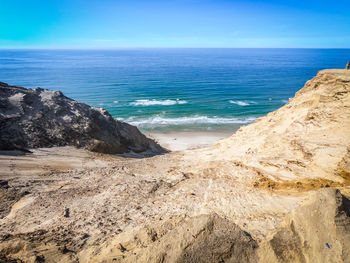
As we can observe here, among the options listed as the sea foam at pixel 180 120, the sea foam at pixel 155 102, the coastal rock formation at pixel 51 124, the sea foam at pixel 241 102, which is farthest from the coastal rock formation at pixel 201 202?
the sea foam at pixel 241 102

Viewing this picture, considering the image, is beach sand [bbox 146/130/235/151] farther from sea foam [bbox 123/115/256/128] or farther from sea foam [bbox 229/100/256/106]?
sea foam [bbox 229/100/256/106]

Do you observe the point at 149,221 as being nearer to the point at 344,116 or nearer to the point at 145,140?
the point at 344,116

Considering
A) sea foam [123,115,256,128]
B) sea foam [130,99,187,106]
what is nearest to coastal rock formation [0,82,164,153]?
sea foam [123,115,256,128]

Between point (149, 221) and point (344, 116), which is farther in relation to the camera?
point (344, 116)

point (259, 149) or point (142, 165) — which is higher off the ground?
point (259, 149)

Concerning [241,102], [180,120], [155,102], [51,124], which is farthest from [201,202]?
[241,102]

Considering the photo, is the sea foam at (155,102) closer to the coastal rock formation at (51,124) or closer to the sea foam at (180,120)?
the sea foam at (180,120)

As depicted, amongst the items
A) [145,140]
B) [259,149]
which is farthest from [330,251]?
[145,140]
